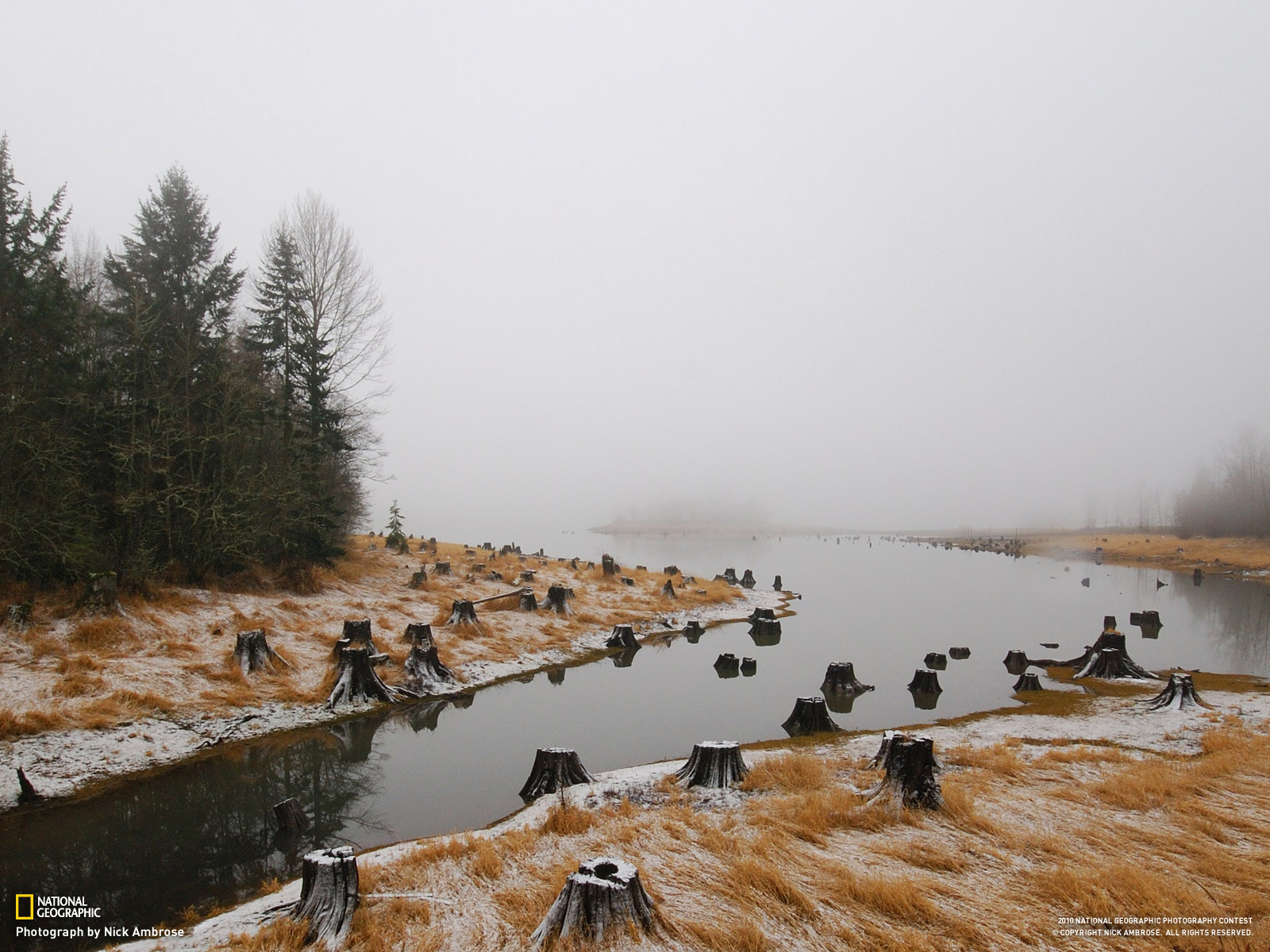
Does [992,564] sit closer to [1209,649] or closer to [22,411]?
[1209,649]

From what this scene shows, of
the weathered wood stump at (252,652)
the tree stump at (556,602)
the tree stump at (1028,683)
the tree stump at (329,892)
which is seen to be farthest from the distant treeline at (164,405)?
the tree stump at (1028,683)

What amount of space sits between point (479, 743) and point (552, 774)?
2910 millimetres

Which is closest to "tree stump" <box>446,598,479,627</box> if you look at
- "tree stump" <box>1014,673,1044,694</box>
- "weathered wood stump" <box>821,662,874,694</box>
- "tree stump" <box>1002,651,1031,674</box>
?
"weathered wood stump" <box>821,662,874,694</box>

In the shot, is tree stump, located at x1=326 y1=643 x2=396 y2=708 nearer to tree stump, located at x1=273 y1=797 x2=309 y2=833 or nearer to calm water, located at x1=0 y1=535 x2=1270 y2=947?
calm water, located at x1=0 y1=535 x2=1270 y2=947

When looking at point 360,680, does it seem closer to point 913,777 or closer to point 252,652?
point 252,652

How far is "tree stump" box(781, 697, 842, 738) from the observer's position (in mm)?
11242

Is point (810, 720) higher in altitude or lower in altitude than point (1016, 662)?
higher

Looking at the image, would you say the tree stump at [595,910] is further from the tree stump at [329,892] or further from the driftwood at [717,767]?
the driftwood at [717,767]

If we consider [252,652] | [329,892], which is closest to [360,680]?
[252,652]

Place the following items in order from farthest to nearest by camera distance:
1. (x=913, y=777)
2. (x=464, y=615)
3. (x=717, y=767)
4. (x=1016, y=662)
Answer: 1. (x=464, y=615)
2. (x=1016, y=662)
3. (x=717, y=767)
4. (x=913, y=777)

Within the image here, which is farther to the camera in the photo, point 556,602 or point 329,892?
point 556,602

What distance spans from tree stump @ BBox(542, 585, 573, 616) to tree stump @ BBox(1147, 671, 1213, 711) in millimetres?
16125

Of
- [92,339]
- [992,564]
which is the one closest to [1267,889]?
[92,339]

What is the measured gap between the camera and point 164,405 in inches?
641
